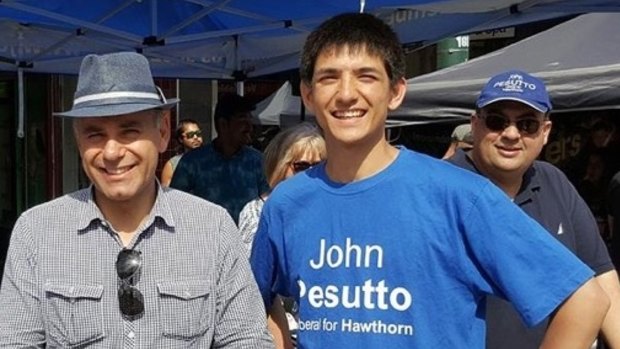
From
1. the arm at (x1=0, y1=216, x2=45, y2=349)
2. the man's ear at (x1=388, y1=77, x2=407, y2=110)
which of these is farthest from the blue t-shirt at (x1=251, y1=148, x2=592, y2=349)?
the arm at (x1=0, y1=216, x2=45, y2=349)

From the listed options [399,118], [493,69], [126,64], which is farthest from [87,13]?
[126,64]

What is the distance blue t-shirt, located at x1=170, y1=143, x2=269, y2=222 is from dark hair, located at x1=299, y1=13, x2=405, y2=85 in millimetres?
3148

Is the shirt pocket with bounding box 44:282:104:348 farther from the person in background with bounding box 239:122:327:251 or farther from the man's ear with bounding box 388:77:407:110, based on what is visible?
the person in background with bounding box 239:122:327:251

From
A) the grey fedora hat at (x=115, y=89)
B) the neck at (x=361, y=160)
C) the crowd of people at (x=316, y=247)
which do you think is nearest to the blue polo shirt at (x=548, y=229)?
the crowd of people at (x=316, y=247)

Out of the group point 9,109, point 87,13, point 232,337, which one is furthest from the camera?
point 9,109

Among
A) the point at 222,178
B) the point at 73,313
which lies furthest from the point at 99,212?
the point at 222,178

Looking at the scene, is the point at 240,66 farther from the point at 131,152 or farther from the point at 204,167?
the point at 131,152

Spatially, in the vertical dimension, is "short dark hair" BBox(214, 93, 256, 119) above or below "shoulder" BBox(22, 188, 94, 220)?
above

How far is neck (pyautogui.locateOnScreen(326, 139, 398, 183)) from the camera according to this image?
6.33 ft

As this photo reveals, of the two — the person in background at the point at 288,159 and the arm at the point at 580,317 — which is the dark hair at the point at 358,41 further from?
the person in background at the point at 288,159

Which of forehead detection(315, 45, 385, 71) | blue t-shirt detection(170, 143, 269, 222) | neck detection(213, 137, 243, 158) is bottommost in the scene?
blue t-shirt detection(170, 143, 269, 222)

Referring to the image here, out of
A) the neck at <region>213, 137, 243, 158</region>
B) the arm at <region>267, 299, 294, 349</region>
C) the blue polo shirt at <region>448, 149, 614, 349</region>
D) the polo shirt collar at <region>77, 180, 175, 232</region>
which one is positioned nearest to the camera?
the polo shirt collar at <region>77, 180, 175, 232</region>

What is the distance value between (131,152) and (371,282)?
59cm

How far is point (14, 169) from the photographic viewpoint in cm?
1232
